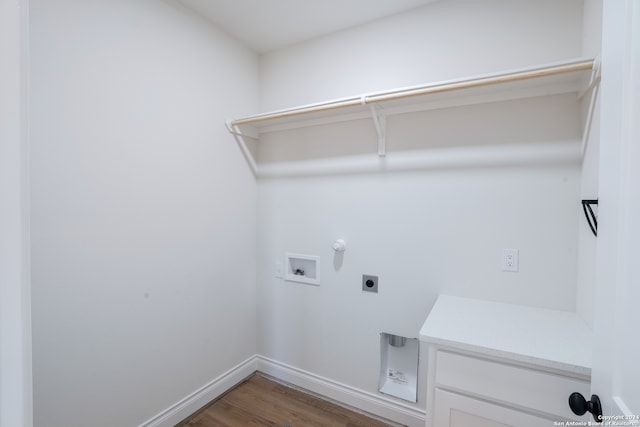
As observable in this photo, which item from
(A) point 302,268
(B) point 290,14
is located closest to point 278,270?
(A) point 302,268

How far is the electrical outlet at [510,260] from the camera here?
1.55m

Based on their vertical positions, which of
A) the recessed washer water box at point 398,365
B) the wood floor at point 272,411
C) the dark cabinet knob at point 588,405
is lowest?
the wood floor at point 272,411

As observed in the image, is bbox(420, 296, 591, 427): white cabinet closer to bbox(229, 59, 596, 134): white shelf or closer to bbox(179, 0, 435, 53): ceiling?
bbox(229, 59, 596, 134): white shelf

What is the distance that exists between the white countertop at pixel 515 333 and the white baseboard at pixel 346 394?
0.79 meters

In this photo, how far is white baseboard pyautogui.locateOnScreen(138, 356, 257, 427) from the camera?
1.74 metres

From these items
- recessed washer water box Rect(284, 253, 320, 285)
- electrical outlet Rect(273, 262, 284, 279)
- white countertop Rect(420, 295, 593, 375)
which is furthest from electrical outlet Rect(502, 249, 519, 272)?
electrical outlet Rect(273, 262, 284, 279)

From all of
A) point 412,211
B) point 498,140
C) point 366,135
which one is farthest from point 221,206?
point 498,140

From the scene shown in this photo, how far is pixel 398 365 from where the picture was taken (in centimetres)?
196

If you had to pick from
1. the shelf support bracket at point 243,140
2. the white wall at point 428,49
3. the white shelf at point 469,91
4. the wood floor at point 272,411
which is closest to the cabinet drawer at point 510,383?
the wood floor at point 272,411

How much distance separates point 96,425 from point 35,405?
330 mm

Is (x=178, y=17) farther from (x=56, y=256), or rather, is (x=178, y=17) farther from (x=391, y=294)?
(x=391, y=294)

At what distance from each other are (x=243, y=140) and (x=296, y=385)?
1.90 metres

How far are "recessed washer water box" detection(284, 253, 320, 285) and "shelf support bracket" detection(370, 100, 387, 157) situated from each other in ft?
2.88

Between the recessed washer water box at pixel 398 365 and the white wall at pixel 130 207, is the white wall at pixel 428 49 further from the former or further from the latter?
the recessed washer water box at pixel 398 365
